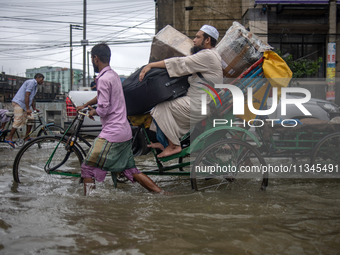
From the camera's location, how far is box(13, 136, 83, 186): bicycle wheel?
4.03 meters

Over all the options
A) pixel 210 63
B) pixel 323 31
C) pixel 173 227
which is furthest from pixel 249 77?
pixel 323 31

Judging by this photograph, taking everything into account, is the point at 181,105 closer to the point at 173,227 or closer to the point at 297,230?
the point at 173,227

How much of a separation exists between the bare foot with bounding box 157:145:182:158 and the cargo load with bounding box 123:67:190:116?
1.61 feet

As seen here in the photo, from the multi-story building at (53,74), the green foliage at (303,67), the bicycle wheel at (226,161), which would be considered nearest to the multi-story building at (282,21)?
the green foliage at (303,67)

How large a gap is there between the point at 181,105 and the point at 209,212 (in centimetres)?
118

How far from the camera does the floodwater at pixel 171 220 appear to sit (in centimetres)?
223

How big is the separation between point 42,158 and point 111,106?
1.40m

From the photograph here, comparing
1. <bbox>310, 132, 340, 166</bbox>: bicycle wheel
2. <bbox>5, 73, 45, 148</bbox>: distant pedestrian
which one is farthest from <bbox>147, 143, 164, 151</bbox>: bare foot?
<bbox>5, 73, 45, 148</bbox>: distant pedestrian

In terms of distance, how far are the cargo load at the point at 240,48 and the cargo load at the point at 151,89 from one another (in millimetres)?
597

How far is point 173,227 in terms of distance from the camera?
2617mm

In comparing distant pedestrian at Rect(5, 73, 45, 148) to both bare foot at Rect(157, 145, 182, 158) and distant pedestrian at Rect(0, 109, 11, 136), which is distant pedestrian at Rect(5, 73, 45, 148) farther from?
bare foot at Rect(157, 145, 182, 158)

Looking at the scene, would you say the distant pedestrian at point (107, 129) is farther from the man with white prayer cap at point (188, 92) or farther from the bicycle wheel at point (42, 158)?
the bicycle wheel at point (42, 158)

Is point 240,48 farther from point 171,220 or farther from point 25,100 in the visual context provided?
point 25,100

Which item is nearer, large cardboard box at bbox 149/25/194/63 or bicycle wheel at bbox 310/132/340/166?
large cardboard box at bbox 149/25/194/63
